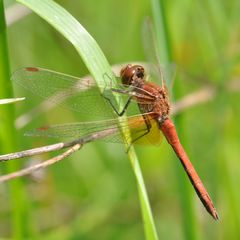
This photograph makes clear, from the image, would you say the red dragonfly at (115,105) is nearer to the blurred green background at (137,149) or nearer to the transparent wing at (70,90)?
the transparent wing at (70,90)

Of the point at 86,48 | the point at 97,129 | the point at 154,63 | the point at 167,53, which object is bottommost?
the point at 97,129

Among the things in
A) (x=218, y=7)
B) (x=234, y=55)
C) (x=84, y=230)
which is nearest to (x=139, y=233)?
(x=84, y=230)

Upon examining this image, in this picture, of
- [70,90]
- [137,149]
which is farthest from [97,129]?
[137,149]

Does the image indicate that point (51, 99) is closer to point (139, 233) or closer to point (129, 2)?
point (139, 233)

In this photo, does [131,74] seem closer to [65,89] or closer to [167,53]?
[167,53]

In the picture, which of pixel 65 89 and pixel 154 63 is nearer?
pixel 65 89
